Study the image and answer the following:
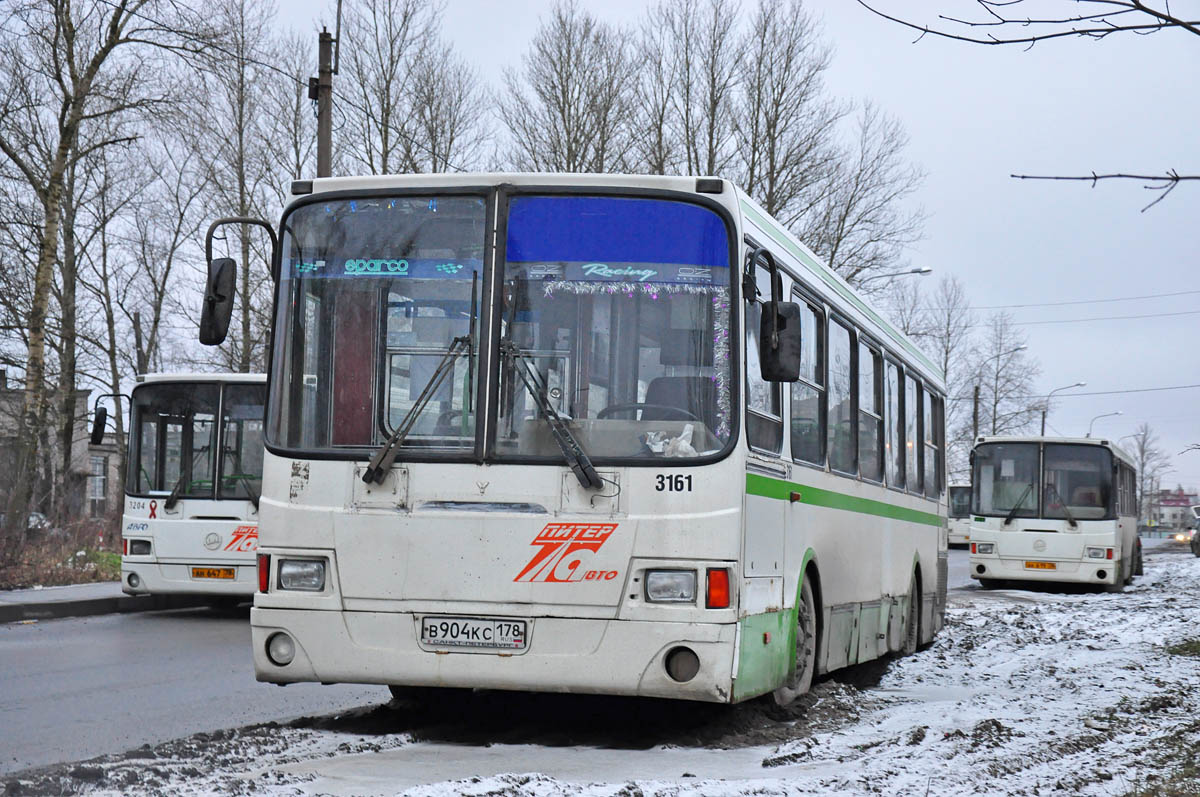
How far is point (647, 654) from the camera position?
752cm

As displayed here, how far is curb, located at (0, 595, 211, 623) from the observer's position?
1675cm

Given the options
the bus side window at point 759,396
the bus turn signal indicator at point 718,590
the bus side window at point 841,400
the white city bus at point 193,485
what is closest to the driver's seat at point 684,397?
the bus side window at point 759,396

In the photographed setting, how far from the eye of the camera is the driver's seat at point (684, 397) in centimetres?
780

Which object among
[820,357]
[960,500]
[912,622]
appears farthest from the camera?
[960,500]

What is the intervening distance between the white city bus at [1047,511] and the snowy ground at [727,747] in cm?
1751

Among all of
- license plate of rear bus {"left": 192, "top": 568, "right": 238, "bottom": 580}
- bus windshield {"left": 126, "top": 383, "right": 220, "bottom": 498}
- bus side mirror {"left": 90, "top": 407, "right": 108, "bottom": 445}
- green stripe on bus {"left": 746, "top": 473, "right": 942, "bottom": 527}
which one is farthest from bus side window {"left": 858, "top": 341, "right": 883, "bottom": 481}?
bus side mirror {"left": 90, "top": 407, "right": 108, "bottom": 445}

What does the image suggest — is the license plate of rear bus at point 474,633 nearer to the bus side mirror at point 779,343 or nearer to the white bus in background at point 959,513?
the bus side mirror at point 779,343

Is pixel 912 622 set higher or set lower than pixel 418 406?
lower

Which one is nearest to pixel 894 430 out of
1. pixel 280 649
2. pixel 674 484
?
pixel 674 484

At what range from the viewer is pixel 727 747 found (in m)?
7.93

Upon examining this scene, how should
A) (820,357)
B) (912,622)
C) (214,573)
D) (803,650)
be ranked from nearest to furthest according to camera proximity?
(803,650), (820,357), (912,622), (214,573)

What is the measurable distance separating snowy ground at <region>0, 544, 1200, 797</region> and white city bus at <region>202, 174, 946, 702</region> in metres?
0.44

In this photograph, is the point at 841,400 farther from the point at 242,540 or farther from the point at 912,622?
the point at 242,540

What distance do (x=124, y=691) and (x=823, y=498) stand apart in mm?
5035
